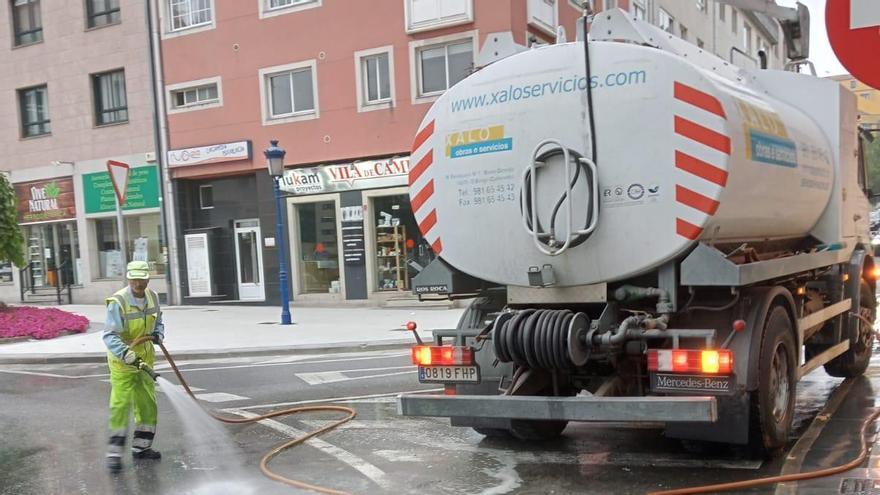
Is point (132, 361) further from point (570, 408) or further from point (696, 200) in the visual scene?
point (696, 200)

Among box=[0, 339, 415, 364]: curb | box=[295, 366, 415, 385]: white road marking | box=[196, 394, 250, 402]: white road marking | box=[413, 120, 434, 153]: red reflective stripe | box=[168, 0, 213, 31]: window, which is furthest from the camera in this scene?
box=[168, 0, 213, 31]: window

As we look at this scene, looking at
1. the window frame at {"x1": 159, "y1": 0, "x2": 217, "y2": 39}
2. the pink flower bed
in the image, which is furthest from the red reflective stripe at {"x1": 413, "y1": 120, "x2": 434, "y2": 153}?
the window frame at {"x1": 159, "y1": 0, "x2": 217, "y2": 39}

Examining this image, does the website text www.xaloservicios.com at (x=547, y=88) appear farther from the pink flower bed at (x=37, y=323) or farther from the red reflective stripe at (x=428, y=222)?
the pink flower bed at (x=37, y=323)

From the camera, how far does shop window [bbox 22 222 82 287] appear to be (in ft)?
83.3

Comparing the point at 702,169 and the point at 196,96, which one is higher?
the point at 196,96

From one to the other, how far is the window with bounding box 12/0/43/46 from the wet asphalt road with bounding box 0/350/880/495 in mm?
20166

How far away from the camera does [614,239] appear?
17.3 feet

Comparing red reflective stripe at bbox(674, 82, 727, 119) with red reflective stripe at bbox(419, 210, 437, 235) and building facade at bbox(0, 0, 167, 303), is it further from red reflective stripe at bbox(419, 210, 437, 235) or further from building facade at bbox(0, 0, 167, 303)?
building facade at bbox(0, 0, 167, 303)

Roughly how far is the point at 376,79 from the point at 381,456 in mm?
14839

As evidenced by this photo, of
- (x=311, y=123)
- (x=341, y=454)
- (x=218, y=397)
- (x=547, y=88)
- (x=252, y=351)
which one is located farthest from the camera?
(x=311, y=123)

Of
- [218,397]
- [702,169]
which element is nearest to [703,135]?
[702,169]

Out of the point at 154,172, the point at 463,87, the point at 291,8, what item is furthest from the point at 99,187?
the point at 463,87

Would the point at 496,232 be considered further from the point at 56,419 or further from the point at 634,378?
the point at 56,419

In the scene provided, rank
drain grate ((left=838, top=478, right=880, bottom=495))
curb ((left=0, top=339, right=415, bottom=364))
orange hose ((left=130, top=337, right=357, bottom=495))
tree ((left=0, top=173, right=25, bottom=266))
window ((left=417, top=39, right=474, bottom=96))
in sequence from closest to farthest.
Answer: drain grate ((left=838, top=478, right=880, bottom=495)) → orange hose ((left=130, top=337, right=357, bottom=495)) → curb ((left=0, top=339, right=415, bottom=364)) → tree ((left=0, top=173, right=25, bottom=266)) → window ((left=417, top=39, right=474, bottom=96))
